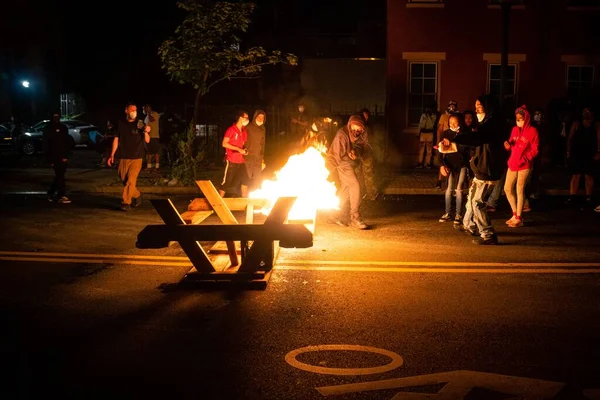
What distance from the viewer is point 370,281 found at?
881cm

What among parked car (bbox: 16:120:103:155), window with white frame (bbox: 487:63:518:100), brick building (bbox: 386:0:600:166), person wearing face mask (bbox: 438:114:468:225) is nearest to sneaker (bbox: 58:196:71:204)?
person wearing face mask (bbox: 438:114:468:225)

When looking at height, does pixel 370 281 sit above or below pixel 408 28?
below

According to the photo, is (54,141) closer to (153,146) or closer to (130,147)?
(130,147)

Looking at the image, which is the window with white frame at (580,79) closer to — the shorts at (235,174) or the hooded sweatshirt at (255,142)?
the hooded sweatshirt at (255,142)

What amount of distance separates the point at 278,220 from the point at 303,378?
268 centimetres

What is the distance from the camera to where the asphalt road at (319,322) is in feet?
18.5

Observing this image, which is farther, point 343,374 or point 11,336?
point 11,336

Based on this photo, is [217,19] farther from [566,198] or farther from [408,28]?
[566,198]

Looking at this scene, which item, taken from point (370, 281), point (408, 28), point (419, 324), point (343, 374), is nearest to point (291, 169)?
point (370, 281)

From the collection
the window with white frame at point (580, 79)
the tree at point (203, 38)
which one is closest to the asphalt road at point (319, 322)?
the tree at point (203, 38)

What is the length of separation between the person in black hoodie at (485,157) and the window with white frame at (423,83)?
12911 mm

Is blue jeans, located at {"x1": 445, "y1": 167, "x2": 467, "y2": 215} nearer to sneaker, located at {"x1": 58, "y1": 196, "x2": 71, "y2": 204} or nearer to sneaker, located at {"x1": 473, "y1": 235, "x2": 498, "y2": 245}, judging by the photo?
sneaker, located at {"x1": 473, "y1": 235, "x2": 498, "y2": 245}

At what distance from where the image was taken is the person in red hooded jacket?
40.9 ft

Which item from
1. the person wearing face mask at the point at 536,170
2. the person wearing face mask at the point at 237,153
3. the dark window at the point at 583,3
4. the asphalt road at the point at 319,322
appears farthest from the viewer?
the dark window at the point at 583,3
